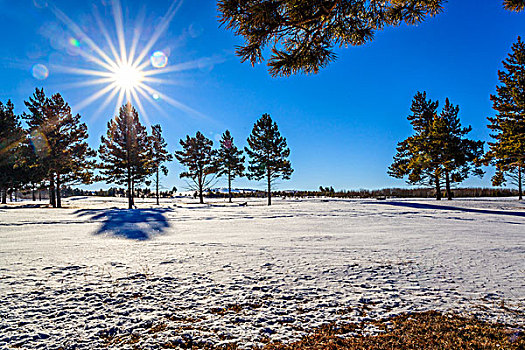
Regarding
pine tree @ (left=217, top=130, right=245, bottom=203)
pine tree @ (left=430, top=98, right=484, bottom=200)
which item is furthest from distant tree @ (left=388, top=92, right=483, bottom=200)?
pine tree @ (left=217, top=130, right=245, bottom=203)

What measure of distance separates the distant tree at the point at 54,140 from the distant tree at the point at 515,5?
30.4 meters

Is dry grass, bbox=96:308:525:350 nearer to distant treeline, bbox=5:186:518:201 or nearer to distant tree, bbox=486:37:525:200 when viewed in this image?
distant tree, bbox=486:37:525:200

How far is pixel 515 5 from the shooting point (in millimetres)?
3359

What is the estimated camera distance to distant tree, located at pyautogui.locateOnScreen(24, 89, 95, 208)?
24.7 m

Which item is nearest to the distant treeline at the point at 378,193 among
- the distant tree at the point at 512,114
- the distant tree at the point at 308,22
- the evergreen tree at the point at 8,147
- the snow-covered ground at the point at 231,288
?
the evergreen tree at the point at 8,147

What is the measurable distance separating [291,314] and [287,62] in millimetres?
3146

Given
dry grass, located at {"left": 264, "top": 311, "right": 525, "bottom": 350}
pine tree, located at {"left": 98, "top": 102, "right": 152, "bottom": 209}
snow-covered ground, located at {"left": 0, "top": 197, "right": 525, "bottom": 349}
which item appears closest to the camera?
dry grass, located at {"left": 264, "top": 311, "right": 525, "bottom": 350}

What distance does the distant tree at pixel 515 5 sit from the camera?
3.32 metres

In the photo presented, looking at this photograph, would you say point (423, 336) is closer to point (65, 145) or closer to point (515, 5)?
point (515, 5)

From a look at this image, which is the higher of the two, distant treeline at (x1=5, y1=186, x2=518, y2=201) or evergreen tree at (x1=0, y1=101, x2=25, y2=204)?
evergreen tree at (x1=0, y1=101, x2=25, y2=204)

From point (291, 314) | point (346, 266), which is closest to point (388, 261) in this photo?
point (346, 266)

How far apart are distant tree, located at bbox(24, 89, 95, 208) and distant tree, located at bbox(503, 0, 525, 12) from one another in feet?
99.8

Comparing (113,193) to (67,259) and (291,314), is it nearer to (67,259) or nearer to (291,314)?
(67,259)

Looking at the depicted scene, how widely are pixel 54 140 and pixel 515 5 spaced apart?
31.6 m
